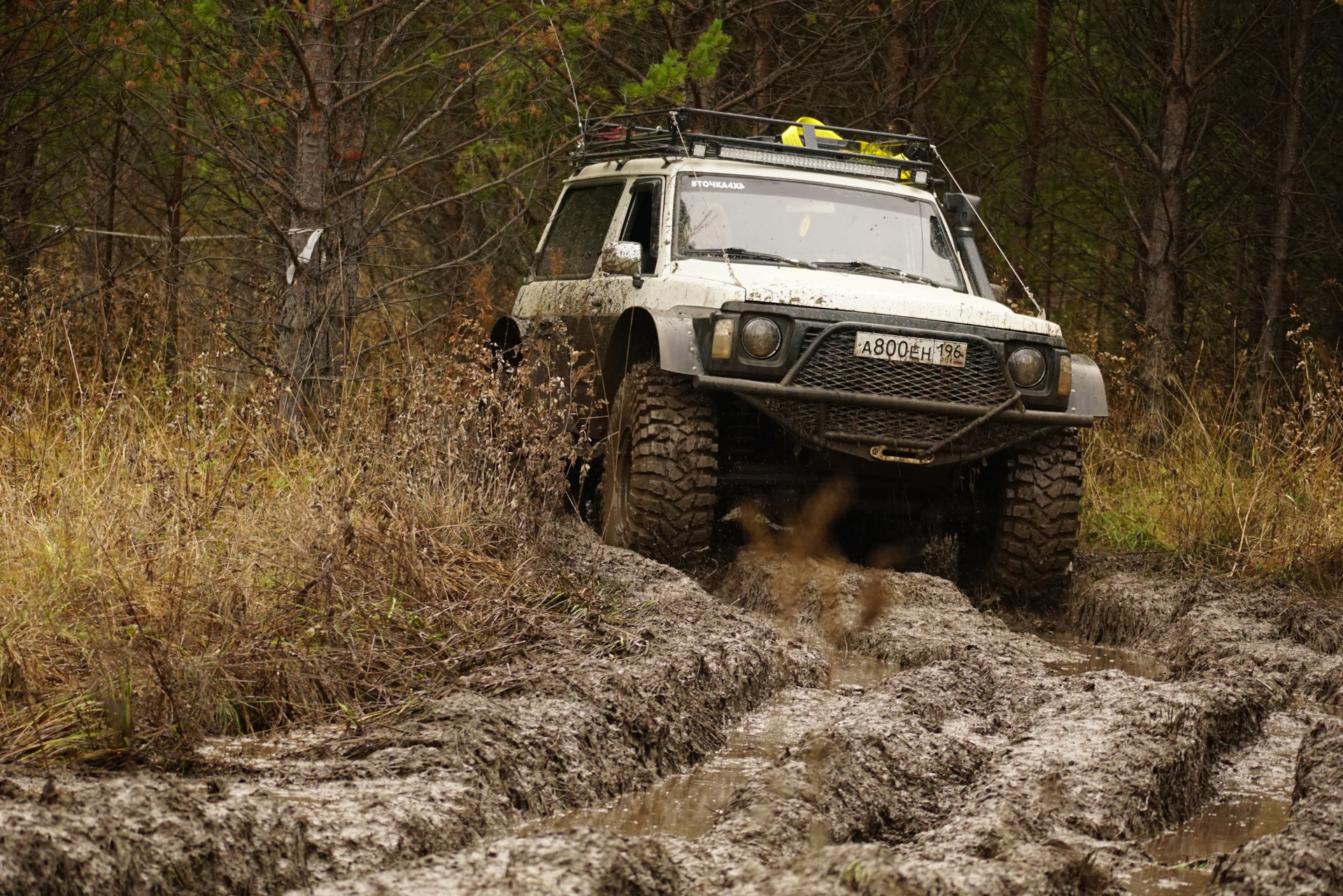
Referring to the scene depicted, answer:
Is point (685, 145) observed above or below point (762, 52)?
below

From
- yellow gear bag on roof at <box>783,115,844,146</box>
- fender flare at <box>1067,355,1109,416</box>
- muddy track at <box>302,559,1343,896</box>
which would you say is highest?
yellow gear bag on roof at <box>783,115,844,146</box>

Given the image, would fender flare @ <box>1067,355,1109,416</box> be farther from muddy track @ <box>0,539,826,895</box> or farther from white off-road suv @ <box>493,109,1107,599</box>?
muddy track @ <box>0,539,826,895</box>

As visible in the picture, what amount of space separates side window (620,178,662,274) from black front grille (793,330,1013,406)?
150 centimetres

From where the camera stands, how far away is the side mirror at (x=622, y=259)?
23.4 feet

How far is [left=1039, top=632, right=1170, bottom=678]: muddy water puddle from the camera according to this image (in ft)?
18.4

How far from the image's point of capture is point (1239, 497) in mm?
7656

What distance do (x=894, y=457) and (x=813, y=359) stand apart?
563mm

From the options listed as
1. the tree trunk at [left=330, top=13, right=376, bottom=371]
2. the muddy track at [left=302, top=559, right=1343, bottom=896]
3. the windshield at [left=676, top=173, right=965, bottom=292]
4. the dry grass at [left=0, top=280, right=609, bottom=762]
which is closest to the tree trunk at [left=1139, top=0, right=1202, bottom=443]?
the windshield at [left=676, top=173, right=965, bottom=292]

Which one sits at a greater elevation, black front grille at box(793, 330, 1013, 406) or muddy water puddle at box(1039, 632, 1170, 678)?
black front grille at box(793, 330, 1013, 406)

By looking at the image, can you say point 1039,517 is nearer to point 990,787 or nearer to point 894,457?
point 894,457

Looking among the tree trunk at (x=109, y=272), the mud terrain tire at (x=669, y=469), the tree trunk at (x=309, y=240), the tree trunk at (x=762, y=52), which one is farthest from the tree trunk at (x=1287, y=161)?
the tree trunk at (x=109, y=272)

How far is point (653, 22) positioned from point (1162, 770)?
964 cm

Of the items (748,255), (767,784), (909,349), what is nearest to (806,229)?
(748,255)

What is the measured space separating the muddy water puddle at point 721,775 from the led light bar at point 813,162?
10.9 ft
